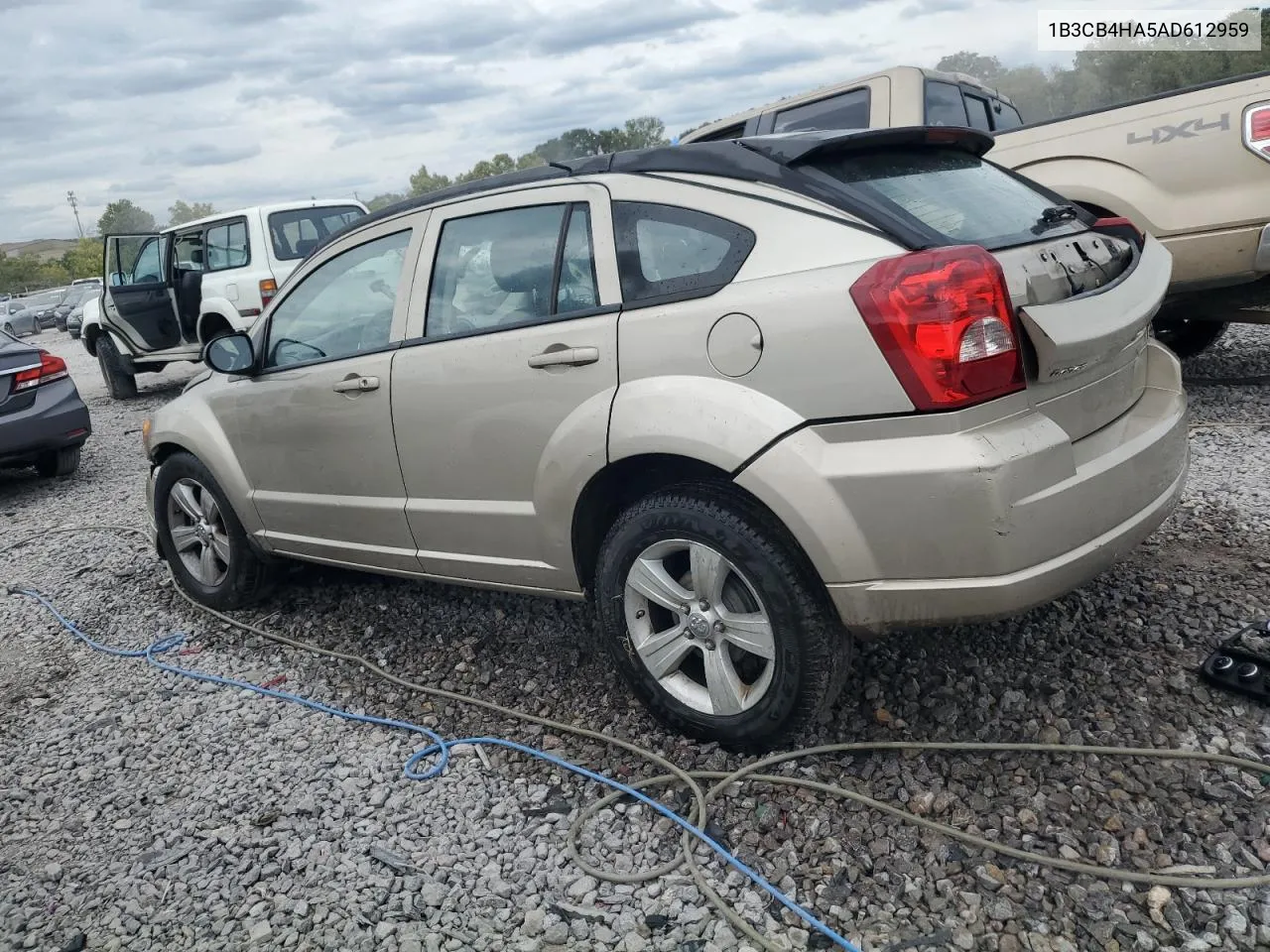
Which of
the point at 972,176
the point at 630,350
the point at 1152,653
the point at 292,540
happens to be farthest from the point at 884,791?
the point at 292,540

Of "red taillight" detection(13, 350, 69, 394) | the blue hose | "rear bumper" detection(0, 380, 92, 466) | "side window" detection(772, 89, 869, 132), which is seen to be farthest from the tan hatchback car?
"red taillight" detection(13, 350, 69, 394)

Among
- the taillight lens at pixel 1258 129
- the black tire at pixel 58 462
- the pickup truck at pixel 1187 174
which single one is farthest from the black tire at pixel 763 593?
the black tire at pixel 58 462

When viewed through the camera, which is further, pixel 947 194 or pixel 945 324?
pixel 947 194

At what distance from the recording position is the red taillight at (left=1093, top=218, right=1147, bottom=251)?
10.2 ft

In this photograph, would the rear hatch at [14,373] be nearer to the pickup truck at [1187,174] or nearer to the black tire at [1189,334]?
the pickup truck at [1187,174]

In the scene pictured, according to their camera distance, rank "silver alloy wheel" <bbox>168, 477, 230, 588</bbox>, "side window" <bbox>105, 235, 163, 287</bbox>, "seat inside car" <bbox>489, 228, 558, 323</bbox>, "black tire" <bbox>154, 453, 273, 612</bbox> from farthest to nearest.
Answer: "side window" <bbox>105, 235, 163, 287</bbox>, "silver alloy wheel" <bbox>168, 477, 230, 588</bbox>, "black tire" <bbox>154, 453, 273, 612</bbox>, "seat inside car" <bbox>489, 228, 558, 323</bbox>

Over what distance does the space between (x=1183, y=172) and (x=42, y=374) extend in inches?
307

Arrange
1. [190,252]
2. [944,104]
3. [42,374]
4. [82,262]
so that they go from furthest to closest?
[82,262]
[190,252]
[42,374]
[944,104]

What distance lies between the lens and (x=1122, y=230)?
3.14m

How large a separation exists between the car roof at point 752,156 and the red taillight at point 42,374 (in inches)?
229

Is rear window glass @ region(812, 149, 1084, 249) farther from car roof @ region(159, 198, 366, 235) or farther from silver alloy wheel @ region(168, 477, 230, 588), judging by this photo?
car roof @ region(159, 198, 366, 235)

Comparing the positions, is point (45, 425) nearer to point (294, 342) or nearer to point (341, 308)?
point (294, 342)

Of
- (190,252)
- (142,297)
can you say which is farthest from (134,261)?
(190,252)

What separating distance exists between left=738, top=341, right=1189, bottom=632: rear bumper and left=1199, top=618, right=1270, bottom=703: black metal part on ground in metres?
0.63
